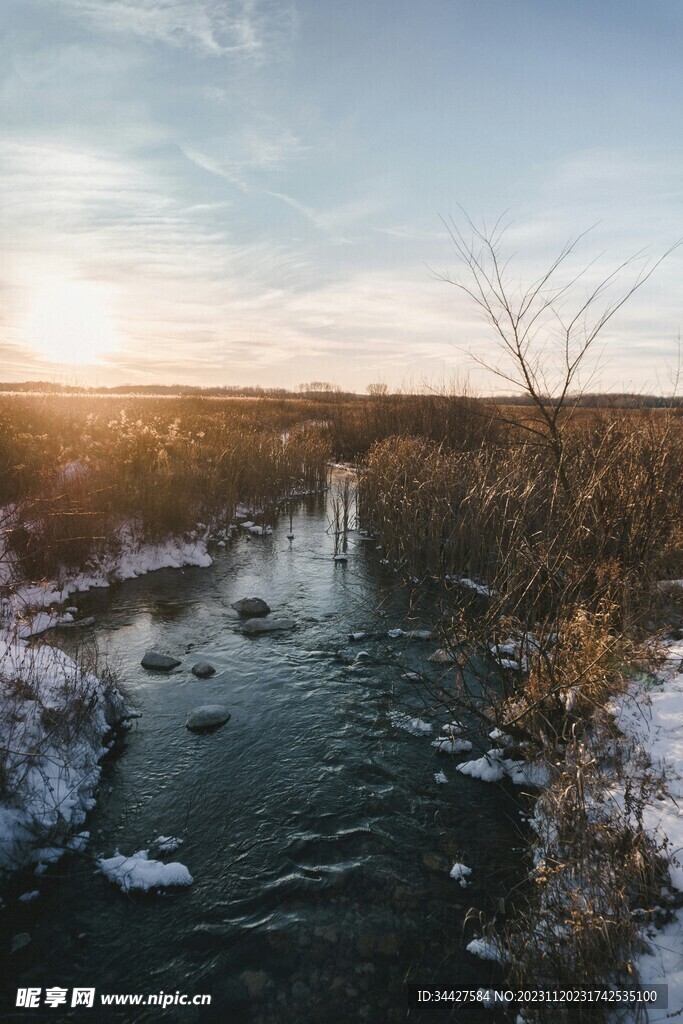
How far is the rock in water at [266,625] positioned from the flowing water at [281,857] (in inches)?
24.5

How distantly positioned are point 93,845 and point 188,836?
0.64 m

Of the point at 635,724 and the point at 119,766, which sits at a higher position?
the point at 635,724

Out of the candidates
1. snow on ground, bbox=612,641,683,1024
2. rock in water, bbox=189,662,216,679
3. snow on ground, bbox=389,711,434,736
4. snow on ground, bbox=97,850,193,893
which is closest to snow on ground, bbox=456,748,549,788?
snow on ground, bbox=389,711,434,736

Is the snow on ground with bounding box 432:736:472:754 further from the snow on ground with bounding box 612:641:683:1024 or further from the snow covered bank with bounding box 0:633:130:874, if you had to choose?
the snow covered bank with bounding box 0:633:130:874

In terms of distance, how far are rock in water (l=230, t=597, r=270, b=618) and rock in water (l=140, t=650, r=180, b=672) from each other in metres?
1.61

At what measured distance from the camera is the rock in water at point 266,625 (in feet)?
24.6

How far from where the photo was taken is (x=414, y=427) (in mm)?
16344

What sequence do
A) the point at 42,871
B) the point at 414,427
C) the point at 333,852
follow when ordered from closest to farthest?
1. the point at 42,871
2. the point at 333,852
3. the point at 414,427

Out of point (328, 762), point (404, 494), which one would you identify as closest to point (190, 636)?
point (328, 762)

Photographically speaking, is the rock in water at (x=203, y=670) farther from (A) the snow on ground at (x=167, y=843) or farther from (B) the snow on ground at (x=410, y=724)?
(A) the snow on ground at (x=167, y=843)

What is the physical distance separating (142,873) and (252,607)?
4639 mm

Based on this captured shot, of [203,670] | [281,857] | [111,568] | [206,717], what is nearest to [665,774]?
[281,857]

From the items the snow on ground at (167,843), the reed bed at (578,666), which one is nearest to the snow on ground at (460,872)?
the reed bed at (578,666)

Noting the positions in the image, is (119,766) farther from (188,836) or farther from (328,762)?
(328,762)
